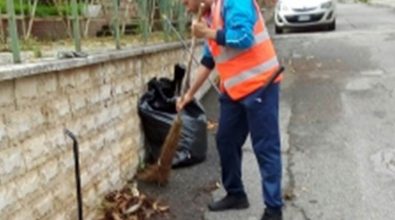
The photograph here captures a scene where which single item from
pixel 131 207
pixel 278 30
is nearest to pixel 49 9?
pixel 131 207

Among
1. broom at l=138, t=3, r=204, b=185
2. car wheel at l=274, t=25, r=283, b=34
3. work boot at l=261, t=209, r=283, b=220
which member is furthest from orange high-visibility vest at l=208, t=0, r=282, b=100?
car wheel at l=274, t=25, r=283, b=34

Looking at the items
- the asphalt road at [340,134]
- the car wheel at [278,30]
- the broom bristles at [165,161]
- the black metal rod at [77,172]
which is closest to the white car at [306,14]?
the car wheel at [278,30]

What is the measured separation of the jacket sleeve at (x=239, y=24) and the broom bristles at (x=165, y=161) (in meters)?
1.09

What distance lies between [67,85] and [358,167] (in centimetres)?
276

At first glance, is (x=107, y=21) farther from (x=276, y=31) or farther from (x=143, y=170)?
(x=276, y=31)

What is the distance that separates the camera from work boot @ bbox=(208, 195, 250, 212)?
15.2ft

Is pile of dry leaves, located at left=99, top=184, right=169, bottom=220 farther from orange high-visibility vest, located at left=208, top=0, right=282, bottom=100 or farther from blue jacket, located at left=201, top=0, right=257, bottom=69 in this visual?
blue jacket, located at left=201, top=0, right=257, bottom=69

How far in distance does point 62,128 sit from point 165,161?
4.28ft

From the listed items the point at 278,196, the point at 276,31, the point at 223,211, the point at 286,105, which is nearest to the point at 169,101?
the point at 223,211

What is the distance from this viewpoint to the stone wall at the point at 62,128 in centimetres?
318

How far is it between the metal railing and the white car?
35.8 ft

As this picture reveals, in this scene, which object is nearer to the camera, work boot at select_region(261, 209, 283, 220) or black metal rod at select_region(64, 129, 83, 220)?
black metal rod at select_region(64, 129, 83, 220)

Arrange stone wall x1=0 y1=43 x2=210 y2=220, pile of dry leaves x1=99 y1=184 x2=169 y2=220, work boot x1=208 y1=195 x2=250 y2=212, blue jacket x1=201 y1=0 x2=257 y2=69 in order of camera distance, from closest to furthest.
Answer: stone wall x1=0 y1=43 x2=210 y2=220, blue jacket x1=201 y1=0 x2=257 y2=69, pile of dry leaves x1=99 y1=184 x2=169 y2=220, work boot x1=208 y1=195 x2=250 y2=212

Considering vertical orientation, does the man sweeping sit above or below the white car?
above
